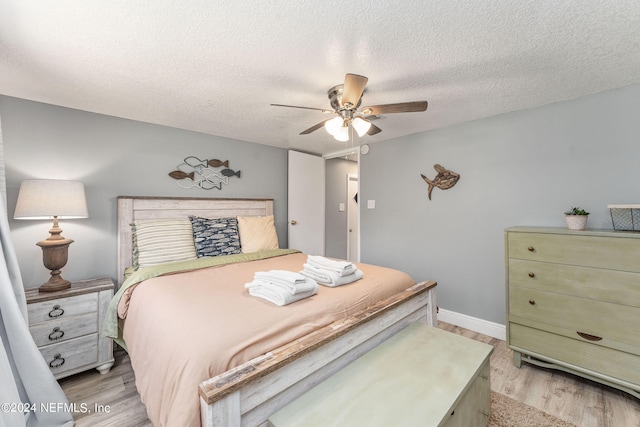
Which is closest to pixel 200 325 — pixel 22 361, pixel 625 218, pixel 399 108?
pixel 22 361

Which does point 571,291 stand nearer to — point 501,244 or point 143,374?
point 501,244

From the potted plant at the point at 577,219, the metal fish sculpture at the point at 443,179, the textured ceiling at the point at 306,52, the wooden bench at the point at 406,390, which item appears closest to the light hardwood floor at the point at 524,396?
the wooden bench at the point at 406,390

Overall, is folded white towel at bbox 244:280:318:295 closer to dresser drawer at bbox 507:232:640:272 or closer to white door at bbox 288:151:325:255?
dresser drawer at bbox 507:232:640:272

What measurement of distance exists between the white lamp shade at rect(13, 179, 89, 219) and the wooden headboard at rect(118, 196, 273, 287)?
451 mm

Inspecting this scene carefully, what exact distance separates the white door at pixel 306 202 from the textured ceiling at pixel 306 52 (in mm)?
1479

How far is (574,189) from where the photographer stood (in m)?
2.16

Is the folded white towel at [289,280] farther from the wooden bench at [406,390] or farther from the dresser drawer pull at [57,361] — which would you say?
the dresser drawer pull at [57,361]

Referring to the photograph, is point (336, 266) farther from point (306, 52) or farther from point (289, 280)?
point (306, 52)

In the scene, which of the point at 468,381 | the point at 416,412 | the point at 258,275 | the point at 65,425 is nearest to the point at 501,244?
the point at 468,381

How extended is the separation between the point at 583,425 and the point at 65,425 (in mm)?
3061

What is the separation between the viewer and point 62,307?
6.19 feet

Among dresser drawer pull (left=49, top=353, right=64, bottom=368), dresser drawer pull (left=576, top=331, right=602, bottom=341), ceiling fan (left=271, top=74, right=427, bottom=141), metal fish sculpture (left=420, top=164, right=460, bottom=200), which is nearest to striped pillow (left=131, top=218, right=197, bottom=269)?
dresser drawer pull (left=49, top=353, right=64, bottom=368)

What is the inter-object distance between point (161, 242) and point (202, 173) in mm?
1007

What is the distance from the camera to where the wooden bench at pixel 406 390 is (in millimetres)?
1006
